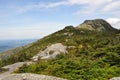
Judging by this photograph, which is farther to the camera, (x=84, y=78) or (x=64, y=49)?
(x=64, y=49)

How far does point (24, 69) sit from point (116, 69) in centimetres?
1177

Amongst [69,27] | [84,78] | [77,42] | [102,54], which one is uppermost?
[69,27]

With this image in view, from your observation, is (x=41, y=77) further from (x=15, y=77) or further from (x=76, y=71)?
(x=76, y=71)

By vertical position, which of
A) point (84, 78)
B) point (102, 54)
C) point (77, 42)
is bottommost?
point (84, 78)

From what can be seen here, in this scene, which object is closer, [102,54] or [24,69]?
[24,69]

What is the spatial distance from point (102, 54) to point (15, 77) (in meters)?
19.7

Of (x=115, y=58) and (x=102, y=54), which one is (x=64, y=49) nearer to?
(x=102, y=54)

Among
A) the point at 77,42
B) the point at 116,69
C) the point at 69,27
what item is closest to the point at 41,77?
the point at 116,69

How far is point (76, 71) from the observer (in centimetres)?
3048

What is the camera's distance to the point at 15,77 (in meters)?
27.8

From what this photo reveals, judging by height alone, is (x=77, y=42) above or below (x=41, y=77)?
above

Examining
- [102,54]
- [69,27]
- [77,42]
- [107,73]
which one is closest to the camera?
[107,73]

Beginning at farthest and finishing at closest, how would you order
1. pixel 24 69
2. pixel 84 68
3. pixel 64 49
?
pixel 64 49 < pixel 24 69 < pixel 84 68

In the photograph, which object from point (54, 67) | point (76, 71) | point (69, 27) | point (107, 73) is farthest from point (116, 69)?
point (69, 27)
